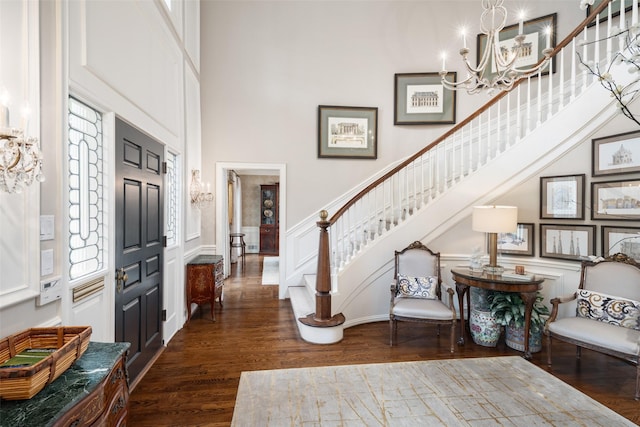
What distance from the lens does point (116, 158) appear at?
2.21 metres

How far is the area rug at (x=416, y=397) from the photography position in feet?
6.71

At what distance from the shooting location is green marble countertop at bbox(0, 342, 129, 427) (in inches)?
37.9

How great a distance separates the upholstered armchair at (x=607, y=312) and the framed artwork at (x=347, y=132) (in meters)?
3.13

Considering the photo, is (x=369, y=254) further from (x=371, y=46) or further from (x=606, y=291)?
(x=371, y=46)

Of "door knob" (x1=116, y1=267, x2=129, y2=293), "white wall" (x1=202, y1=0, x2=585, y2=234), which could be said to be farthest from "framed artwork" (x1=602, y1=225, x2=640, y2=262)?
"door knob" (x1=116, y1=267, x2=129, y2=293)

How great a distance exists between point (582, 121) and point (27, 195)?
180 inches

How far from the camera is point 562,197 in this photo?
133 inches

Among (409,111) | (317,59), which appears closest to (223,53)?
(317,59)

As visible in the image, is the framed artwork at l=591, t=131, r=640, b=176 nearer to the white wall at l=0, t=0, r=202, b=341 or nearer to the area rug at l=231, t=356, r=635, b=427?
the area rug at l=231, t=356, r=635, b=427

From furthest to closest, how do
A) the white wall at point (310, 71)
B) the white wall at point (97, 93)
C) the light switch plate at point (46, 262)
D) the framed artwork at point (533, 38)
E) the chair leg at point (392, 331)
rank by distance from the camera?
the white wall at point (310, 71) → the framed artwork at point (533, 38) → the chair leg at point (392, 331) → the light switch plate at point (46, 262) → the white wall at point (97, 93)

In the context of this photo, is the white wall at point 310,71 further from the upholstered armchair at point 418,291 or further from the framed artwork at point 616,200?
the framed artwork at point 616,200

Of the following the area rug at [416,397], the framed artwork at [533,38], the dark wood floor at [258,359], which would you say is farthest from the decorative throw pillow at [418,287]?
the framed artwork at [533,38]

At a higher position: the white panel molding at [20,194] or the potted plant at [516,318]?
the white panel molding at [20,194]

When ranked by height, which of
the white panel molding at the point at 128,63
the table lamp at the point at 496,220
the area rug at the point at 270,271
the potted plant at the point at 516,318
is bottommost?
the area rug at the point at 270,271
